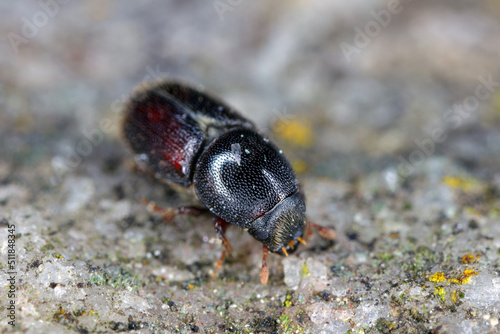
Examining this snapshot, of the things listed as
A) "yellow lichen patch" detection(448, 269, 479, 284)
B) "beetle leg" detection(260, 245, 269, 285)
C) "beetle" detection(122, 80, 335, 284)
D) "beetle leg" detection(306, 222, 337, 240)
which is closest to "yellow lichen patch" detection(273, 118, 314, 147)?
"beetle" detection(122, 80, 335, 284)

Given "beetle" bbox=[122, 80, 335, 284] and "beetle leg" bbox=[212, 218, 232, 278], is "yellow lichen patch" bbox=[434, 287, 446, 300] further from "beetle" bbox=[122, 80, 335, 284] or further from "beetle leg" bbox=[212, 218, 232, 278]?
"beetle leg" bbox=[212, 218, 232, 278]

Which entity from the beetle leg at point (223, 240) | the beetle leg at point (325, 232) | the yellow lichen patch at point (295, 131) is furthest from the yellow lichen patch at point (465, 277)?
the yellow lichen patch at point (295, 131)

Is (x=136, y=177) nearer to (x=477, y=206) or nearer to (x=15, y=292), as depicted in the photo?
(x=15, y=292)

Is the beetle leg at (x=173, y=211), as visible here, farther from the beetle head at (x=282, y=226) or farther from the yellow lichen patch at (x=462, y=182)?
the yellow lichen patch at (x=462, y=182)

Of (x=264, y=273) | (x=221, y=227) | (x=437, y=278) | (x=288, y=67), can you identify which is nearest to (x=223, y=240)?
(x=221, y=227)

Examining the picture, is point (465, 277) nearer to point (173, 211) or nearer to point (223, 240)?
point (223, 240)

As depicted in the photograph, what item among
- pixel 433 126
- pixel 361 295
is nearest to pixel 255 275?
pixel 361 295
